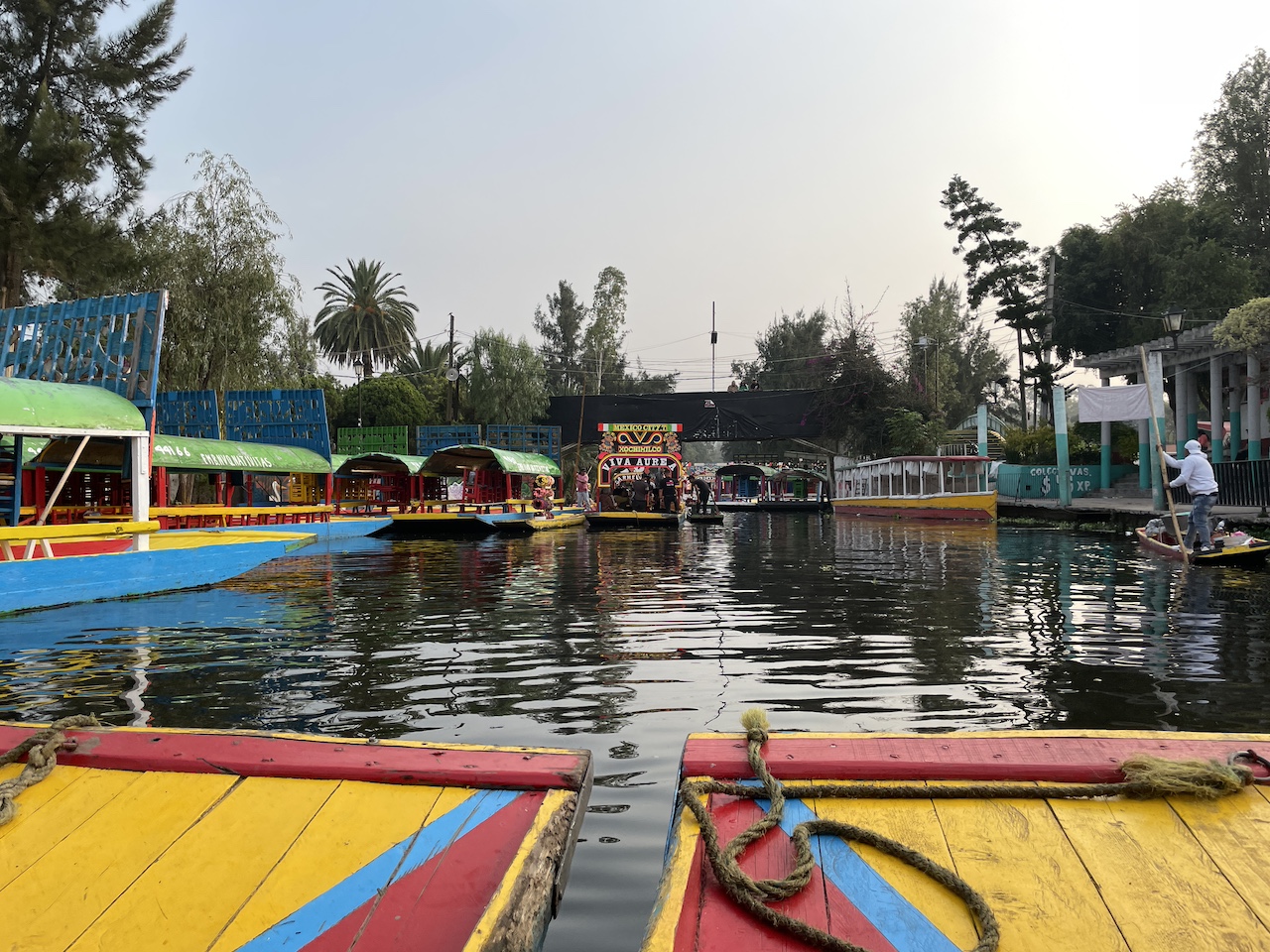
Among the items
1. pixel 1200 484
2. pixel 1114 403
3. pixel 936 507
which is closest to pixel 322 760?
pixel 1200 484

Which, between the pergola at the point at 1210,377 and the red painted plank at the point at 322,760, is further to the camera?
the pergola at the point at 1210,377

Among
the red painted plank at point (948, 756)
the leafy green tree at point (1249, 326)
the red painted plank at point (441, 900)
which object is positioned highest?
the leafy green tree at point (1249, 326)

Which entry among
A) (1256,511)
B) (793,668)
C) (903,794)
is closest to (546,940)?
(903,794)

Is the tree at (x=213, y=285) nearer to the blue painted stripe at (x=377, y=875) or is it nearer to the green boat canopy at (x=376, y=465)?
the green boat canopy at (x=376, y=465)

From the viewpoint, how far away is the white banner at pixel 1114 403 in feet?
74.8

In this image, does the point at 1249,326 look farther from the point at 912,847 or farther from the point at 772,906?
the point at 772,906

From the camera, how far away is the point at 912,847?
2475 mm

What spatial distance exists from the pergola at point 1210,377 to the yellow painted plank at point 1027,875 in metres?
19.1

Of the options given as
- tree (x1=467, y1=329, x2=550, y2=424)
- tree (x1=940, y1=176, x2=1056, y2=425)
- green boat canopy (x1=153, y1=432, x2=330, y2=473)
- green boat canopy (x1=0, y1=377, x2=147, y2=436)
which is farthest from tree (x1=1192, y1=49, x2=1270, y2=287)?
green boat canopy (x1=0, y1=377, x2=147, y2=436)

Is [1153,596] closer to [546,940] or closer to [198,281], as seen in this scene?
[546,940]

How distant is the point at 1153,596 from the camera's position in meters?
10.4

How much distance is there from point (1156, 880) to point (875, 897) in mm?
751

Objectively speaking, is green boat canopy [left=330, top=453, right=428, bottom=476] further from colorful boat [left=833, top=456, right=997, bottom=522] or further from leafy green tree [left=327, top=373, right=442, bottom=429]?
colorful boat [left=833, top=456, right=997, bottom=522]

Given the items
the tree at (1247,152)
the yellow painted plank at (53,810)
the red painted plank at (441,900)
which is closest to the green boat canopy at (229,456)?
the yellow painted plank at (53,810)
